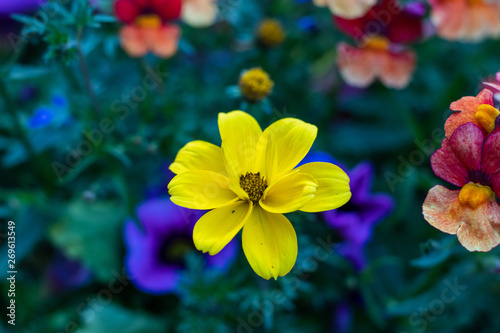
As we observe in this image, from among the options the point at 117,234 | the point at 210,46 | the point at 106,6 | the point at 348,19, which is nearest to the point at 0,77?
the point at 106,6

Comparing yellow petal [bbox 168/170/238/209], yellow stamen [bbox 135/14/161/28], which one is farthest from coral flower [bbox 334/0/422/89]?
yellow petal [bbox 168/170/238/209]

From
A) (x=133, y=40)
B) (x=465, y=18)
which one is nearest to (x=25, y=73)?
(x=133, y=40)

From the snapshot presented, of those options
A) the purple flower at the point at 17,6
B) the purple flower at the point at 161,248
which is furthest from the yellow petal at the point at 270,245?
the purple flower at the point at 17,6

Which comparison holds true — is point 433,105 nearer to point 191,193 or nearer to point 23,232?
point 191,193

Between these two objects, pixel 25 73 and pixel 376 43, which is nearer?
pixel 25 73

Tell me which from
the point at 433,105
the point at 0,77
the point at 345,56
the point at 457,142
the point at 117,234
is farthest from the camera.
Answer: the point at 433,105

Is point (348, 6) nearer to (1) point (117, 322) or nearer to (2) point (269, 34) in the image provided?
(2) point (269, 34)
